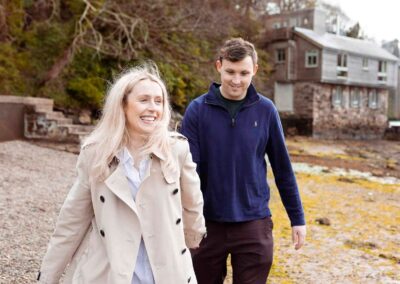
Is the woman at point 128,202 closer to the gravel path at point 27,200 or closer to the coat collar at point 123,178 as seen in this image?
the coat collar at point 123,178

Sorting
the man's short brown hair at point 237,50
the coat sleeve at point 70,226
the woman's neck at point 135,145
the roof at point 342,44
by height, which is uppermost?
the roof at point 342,44

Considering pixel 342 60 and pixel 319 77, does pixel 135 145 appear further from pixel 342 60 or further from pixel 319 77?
pixel 342 60

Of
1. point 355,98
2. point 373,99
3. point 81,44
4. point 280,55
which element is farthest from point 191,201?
point 373,99

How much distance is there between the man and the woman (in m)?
0.64

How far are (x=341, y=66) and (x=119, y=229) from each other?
115 ft

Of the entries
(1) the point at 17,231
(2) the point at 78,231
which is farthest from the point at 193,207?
(1) the point at 17,231

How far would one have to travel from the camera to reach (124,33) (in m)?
17.6

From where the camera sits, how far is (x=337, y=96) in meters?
35.8

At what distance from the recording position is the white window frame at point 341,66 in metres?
35.1

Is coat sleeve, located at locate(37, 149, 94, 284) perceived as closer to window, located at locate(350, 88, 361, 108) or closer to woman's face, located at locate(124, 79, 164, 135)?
woman's face, located at locate(124, 79, 164, 135)

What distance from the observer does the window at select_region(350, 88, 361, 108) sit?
37100 millimetres

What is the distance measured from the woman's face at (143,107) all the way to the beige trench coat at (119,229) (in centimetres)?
15

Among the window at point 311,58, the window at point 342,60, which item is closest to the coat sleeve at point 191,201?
the window at point 311,58

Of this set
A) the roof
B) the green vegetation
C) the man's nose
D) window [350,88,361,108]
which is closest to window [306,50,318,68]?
the roof
